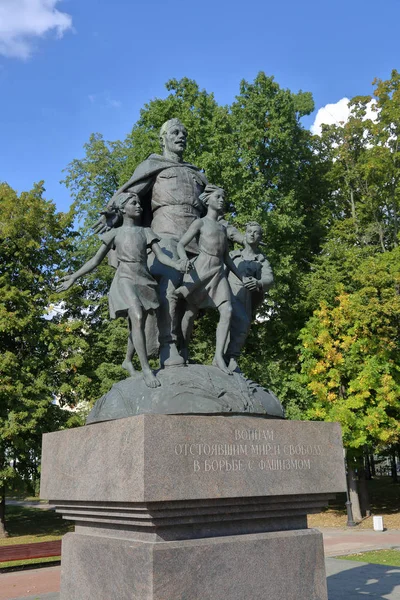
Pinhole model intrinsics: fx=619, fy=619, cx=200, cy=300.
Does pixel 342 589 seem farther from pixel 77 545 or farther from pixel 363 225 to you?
pixel 363 225

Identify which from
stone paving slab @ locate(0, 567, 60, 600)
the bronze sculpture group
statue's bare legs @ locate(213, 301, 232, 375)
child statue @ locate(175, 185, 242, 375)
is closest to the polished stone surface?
the bronze sculpture group

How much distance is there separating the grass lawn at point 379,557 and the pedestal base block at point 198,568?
7.54m

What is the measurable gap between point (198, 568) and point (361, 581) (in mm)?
5750

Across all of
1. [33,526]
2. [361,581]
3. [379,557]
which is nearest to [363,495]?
[379,557]

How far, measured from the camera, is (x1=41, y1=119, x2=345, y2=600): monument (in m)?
4.84

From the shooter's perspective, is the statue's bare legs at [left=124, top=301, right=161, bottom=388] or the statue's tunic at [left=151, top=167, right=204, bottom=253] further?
the statue's tunic at [left=151, top=167, right=204, bottom=253]

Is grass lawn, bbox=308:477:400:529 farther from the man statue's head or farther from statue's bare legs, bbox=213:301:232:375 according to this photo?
the man statue's head

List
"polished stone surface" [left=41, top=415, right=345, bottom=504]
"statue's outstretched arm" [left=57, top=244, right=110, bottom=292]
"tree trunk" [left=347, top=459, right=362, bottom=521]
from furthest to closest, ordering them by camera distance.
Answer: "tree trunk" [left=347, top=459, right=362, bottom=521], "statue's outstretched arm" [left=57, top=244, right=110, bottom=292], "polished stone surface" [left=41, top=415, right=345, bottom=504]

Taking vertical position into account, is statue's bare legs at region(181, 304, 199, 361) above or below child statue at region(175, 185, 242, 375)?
below

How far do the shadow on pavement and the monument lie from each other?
3.02 metres

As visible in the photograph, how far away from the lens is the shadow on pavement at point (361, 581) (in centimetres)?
821

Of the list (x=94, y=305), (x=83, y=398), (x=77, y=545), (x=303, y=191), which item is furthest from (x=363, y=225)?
(x=77, y=545)

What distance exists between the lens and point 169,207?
742 cm

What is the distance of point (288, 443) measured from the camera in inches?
225
